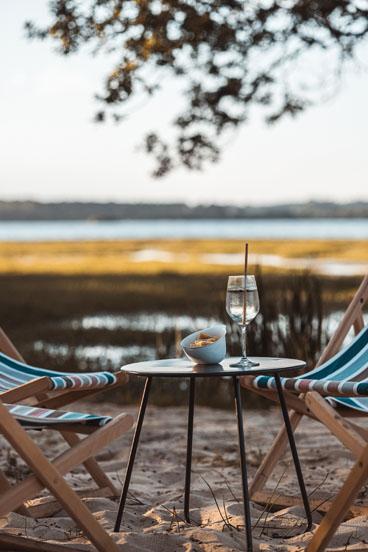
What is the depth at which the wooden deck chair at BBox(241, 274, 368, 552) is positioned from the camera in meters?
2.79

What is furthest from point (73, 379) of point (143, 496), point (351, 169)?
point (351, 169)

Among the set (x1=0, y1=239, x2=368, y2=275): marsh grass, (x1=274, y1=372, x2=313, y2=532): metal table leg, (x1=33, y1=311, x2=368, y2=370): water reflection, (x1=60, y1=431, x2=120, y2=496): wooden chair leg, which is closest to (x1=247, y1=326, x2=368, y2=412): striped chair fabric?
(x1=274, y1=372, x2=313, y2=532): metal table leg

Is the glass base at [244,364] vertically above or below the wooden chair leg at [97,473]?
above

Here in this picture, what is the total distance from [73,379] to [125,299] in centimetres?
1271

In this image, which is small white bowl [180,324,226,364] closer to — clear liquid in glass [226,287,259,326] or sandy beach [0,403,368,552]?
clear liquid in glass [226,287,259,326]

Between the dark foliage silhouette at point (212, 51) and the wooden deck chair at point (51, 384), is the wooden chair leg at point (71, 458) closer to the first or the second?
the wooden deck chair at point (51, 384)

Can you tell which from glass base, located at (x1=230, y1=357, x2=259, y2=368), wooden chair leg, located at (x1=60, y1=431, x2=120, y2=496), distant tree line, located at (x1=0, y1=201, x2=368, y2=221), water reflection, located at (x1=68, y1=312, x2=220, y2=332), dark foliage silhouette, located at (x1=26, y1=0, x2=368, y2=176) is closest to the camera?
glass base, located at (x1=230, y1=357, x2=259, y2=368)

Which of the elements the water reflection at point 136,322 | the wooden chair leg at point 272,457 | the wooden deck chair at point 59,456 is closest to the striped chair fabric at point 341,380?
the wooden chair leg at point 272,457

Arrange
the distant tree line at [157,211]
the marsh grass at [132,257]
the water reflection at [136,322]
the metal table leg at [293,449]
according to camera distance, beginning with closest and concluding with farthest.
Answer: the metal table leg at [293,449] → the water reflection at [136,322] → the marsh grass at [132,257] → the distant tree line at [157,211]

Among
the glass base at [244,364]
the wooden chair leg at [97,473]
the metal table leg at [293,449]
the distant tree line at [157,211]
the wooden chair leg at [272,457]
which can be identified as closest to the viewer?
the glass base at [244,364]

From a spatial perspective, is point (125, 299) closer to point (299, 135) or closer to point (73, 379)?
point (299, 135)

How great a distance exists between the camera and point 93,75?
6.85 m

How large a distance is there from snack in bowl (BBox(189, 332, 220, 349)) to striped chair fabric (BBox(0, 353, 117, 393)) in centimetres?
46

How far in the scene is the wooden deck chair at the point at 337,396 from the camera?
2.79m
